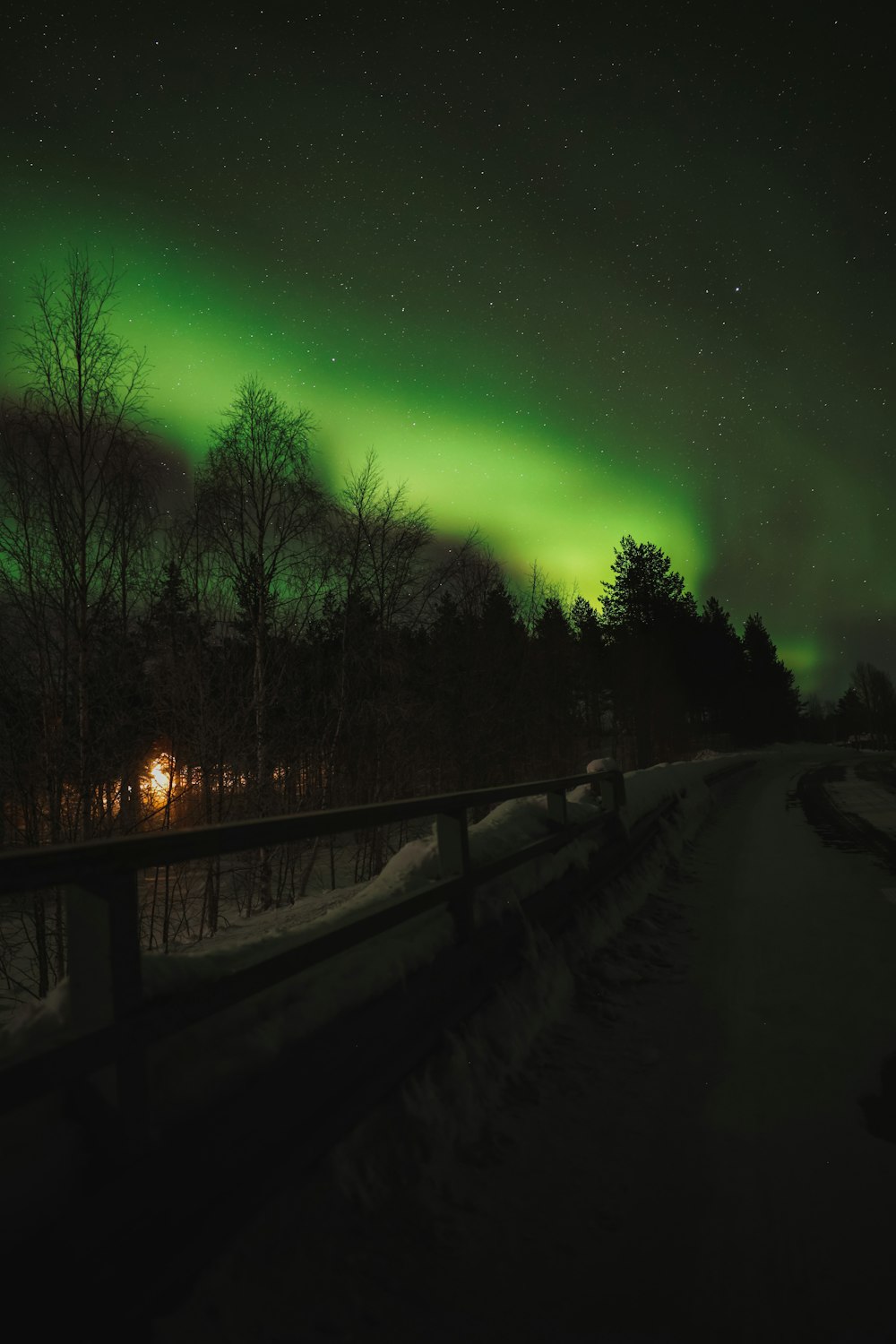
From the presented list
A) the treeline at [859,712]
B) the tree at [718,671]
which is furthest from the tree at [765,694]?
the treeline at [859,712]

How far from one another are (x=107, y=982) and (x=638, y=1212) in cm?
202

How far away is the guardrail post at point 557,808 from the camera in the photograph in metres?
6.36

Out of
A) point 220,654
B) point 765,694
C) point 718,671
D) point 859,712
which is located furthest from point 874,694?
point 220,654

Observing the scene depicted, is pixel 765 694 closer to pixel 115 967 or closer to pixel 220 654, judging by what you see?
pixel 220 654

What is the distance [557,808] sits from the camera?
20.9ft

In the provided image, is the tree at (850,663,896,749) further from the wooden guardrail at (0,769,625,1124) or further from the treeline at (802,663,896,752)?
the wooden guardrail at (0,769,625,1124)

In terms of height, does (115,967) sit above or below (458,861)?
above

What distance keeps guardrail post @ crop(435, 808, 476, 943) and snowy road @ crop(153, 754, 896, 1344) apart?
0.77 metres

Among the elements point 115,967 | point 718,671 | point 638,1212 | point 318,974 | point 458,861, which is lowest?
point 638,1212

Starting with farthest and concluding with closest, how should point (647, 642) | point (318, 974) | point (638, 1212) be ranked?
point (647, 642) → point (318, 974) → point (638, 1212)

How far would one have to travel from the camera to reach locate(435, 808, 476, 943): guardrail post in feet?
13.5

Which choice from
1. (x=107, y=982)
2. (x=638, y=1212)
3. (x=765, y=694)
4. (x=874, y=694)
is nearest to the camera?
(x=107, y=982)

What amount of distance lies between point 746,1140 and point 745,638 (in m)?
94.5

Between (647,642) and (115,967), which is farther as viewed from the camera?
(647,642)
